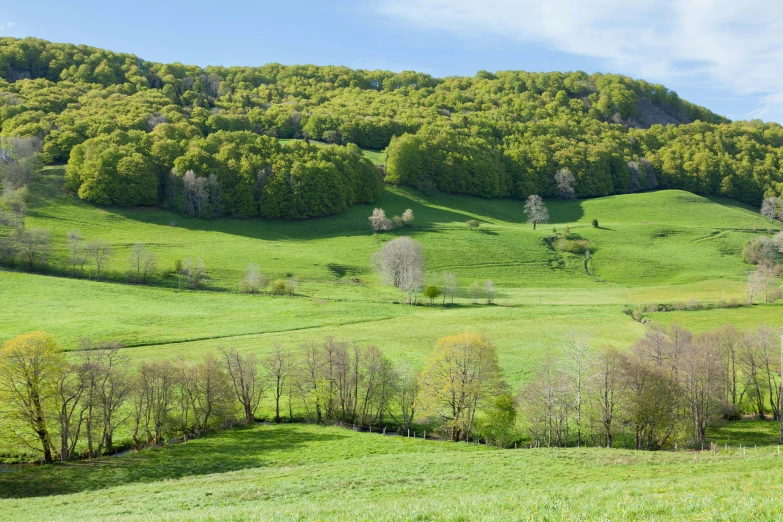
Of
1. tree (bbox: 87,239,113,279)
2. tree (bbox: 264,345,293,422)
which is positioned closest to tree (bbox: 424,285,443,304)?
tree (bbox: 264,345,293,422)

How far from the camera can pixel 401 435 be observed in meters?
44.1

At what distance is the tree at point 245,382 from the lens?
149 ft

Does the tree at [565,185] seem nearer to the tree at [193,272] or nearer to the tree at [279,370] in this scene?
the tree at [193,272]

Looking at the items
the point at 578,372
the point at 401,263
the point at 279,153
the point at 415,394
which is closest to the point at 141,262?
the point at 401,263

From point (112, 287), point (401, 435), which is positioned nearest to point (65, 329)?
point (112, 287)

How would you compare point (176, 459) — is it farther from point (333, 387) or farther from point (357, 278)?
point (357, 278)

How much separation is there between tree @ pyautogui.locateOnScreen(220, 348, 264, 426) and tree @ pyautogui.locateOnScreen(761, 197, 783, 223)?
16145cm

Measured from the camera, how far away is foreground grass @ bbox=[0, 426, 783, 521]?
12.4 metres

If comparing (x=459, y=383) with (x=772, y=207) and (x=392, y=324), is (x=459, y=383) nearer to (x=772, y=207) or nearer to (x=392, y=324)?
(x=392, y=324)

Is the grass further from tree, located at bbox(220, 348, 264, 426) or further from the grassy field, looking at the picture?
tree, located at bbox(220, 348, 264, 426)

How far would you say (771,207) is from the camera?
153750mm

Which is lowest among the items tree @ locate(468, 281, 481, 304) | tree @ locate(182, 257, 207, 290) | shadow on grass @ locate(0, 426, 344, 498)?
shadow on grass @ locate(0, 426, 344, 498)

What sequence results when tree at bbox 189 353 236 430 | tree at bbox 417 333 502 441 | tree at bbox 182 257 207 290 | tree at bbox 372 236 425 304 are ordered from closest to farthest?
tree at bbox 189 353 236 430, tree at bbox 417 333 502 441, tree at bbox 182 257 207 290, tree at bbox 372 236 425 304

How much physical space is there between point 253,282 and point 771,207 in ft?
494
